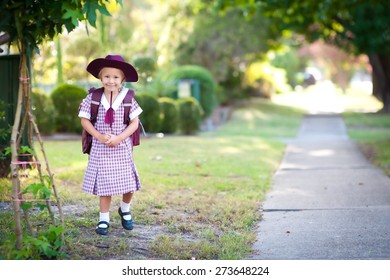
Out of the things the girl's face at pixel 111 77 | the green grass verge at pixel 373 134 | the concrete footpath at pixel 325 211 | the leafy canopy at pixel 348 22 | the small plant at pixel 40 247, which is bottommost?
the green grass verge at pixel 373 134

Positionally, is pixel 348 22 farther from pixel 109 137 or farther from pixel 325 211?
pixel 109 137

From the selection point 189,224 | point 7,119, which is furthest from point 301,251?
point 7,119

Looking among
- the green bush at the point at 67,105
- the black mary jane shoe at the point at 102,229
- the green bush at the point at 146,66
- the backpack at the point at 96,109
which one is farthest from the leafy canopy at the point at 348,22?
the black mary jane shoe at the point at 102,229

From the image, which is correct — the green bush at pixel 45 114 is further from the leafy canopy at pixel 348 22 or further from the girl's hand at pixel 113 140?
the girl's hand at pixel 113 140

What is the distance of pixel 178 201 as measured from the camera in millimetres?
7637

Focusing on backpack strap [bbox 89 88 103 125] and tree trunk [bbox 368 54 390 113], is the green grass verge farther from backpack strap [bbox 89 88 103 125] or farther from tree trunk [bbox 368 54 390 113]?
backpack strap [bbox 89 88 103 125]

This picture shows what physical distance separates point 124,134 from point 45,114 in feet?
30.2

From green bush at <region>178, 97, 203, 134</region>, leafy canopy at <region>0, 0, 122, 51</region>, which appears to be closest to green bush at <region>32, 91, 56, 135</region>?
green bush at <region>178, 97, 203, 134</region>

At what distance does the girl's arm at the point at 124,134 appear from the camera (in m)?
5.64

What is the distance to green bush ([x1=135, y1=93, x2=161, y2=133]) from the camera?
15516mm

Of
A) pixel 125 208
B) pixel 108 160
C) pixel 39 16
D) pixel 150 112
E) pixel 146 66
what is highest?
pixel 39 16

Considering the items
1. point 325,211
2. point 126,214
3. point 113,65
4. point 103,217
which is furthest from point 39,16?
A: point 325,211

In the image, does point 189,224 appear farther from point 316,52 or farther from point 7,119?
point 316,52

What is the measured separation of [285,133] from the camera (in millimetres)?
18594
